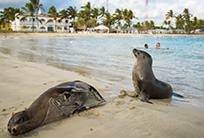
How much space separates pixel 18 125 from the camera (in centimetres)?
230

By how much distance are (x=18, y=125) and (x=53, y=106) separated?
0.52 m

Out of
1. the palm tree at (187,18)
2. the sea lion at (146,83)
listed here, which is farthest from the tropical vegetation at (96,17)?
the sea lion at (146,83)

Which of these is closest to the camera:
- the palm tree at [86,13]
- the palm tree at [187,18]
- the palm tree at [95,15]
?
the palm tree at [86,13]

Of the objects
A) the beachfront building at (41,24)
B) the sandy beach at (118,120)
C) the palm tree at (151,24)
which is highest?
the palm tree at (151,24)

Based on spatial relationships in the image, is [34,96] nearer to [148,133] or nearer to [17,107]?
[17,107]

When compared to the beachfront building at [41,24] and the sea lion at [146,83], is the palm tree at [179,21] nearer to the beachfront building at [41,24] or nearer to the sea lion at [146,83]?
the beachfront building at [41,24]

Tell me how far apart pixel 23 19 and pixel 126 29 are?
4639 centimetres

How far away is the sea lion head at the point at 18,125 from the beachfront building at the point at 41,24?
6075cm

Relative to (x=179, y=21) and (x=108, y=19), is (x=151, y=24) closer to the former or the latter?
(x=179, y=21)

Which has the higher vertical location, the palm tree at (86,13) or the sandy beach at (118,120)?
the palm tree at (86,13)

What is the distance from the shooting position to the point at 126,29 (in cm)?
8700

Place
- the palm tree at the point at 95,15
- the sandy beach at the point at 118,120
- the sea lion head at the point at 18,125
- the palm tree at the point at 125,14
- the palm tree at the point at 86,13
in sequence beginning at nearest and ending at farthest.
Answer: the sea lion head at the point at 18,125 < the sandy beach at the point at 118,120 < the palm tree at the point at 86,13 < the palm tree at the point at 95,15 < the palm tree at the point at 125,14

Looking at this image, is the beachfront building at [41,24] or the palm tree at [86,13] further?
the palm tree at [86,13]

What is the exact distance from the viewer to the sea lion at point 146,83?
13.3 feet
